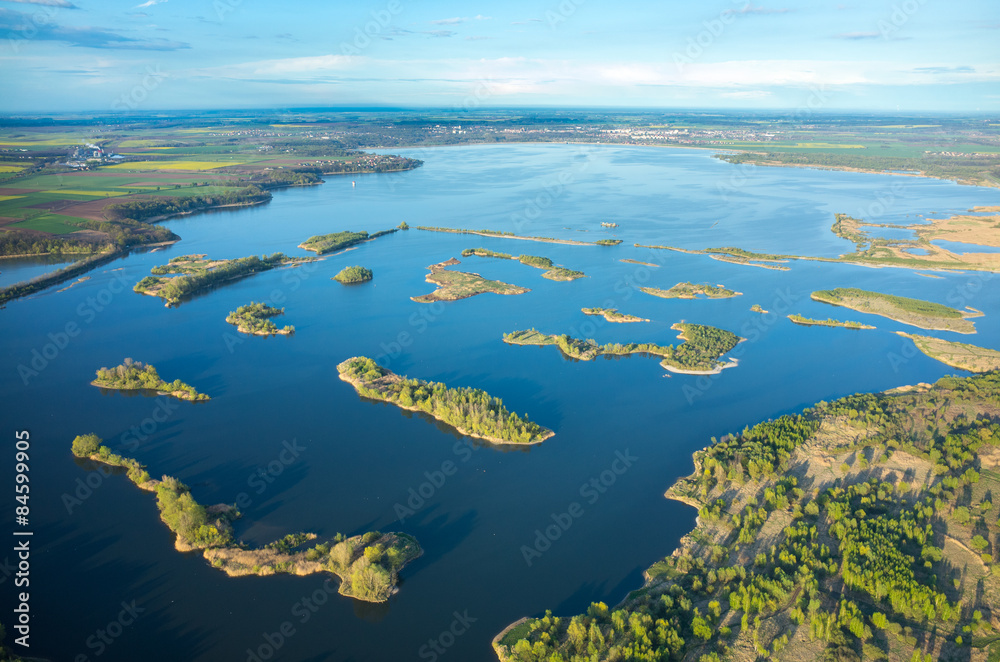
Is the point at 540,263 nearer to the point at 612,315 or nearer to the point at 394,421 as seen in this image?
the point at 612,315

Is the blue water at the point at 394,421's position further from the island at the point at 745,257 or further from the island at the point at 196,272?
the island at the point at 745,257

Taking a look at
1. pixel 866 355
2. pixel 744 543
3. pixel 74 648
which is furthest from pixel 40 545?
pixel 866 355

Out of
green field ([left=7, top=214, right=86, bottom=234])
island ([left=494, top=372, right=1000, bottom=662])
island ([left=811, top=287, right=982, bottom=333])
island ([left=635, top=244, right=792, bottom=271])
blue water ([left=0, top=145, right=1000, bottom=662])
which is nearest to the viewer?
island ([left=494, top=372, right=1000, bottom=662])

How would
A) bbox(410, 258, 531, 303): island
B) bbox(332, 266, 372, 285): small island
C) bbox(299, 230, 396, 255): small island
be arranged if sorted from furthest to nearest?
bbox(299, 230, 396, 255): small island, bbox(332, 266, 372, 285): small island, bbox(410, 258, 531, 303): island

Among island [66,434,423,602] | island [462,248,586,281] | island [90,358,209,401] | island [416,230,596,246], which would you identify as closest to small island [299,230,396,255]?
island [416,230,596,246]

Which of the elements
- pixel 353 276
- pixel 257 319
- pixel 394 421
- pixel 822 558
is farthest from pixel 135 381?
pixel 822 558

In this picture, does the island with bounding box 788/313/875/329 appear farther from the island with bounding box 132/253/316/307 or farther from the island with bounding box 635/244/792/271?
the island with bounding box 132/253/316/307

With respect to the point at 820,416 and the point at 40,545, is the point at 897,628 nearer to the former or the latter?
the point at 820,416
